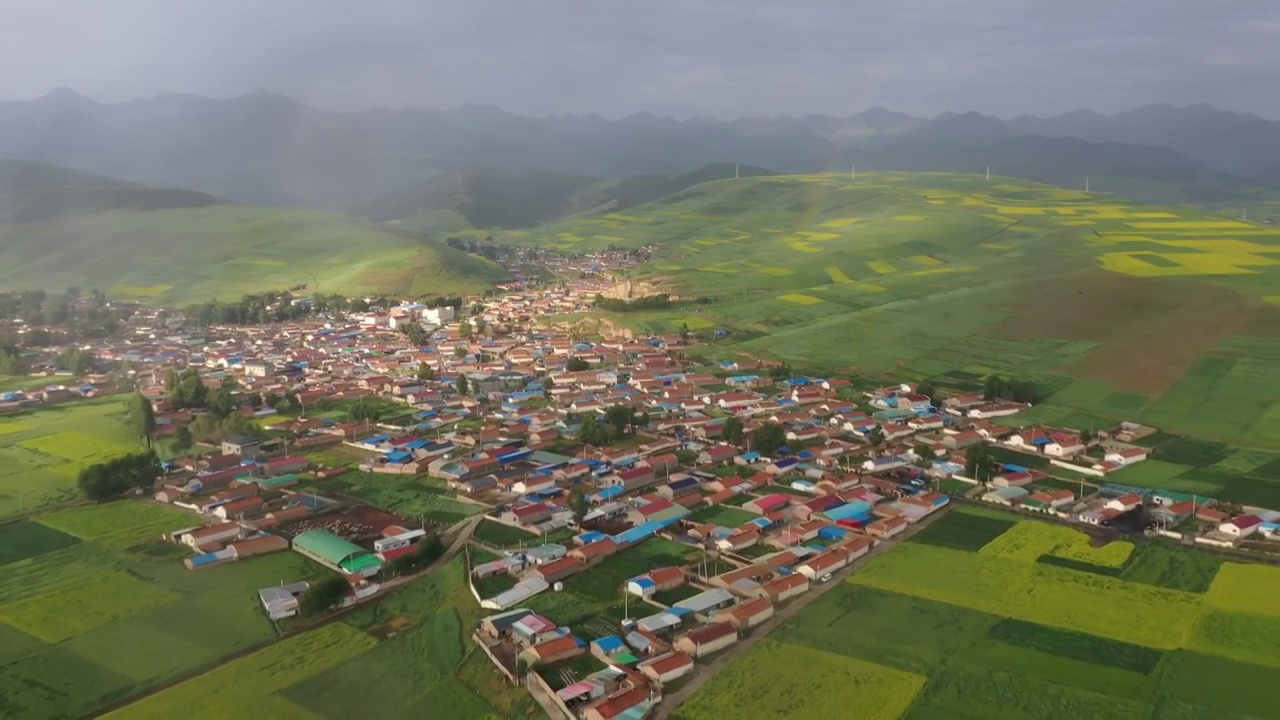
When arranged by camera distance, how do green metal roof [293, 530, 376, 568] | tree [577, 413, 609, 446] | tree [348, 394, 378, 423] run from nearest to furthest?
green metal roof [293, 530, 376, 568]
tree [577, 413, 609, 446]
tree [348, 394, 378, 423]

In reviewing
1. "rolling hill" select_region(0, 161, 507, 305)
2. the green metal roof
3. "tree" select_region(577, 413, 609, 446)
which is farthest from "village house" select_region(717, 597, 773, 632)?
"rolling hill" select_region(0, 161, 507, 305)

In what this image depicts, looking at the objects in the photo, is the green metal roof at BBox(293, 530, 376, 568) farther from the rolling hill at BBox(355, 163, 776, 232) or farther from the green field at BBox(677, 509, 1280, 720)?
the rolling hill at BBox(355, 163, 776, 232)

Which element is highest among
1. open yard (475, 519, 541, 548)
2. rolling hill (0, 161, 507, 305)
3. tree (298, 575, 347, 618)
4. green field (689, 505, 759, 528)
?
rolling hill (0, 161, 507, 305)

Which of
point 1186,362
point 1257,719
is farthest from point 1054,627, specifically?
point 1186,362

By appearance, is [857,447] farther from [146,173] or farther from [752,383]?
[146,173]

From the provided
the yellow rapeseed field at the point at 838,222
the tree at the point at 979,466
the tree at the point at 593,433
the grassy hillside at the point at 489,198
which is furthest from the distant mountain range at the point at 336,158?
the tree at the point at 979,466

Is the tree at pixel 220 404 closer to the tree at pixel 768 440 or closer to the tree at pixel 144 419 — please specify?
the tree at pixel 144 419
